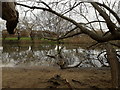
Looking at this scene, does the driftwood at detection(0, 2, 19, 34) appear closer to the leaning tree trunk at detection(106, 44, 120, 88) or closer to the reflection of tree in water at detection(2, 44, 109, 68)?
the leaning tree trunk at detection(106, 44, 120, 88)

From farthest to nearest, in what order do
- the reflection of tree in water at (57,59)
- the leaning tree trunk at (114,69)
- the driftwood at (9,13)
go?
the reflection of tree in water at (57,59) < the leaning tree trunk at (114,69) < the driftwood at (9,13)

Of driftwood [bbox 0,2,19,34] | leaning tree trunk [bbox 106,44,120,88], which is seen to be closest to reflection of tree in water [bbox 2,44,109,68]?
leaning tree trunk [bbox 106,44,120,88]

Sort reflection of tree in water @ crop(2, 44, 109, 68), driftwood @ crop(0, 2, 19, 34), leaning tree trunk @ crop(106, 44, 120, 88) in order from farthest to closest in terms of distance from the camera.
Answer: reflection of tree in water @ crop(2, 44, 109, 68) < leaning tree trunk @ crop(106, 44, 120, 88) < driftwood @ crop(0, 2, 19, 34)

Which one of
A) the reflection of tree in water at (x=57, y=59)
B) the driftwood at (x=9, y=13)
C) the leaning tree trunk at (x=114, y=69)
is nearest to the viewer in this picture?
the driftwood at (x=9, y=13)

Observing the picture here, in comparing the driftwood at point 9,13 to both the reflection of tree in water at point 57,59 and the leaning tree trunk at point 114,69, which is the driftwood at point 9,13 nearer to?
the leaning tree trunk at point 114,69

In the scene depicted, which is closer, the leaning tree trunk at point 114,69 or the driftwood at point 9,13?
the driftwood at point 9,13

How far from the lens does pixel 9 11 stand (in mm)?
1808

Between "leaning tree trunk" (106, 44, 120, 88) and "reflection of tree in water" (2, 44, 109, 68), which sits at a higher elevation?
"leaning tree trunk" (106, 44, 120, 88)

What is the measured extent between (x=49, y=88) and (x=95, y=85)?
1.57 meters

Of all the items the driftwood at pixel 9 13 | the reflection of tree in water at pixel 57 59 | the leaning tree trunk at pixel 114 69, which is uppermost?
the driftwood at pixel 9 13

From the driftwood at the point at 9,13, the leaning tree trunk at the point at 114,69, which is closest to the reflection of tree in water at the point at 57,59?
the leaning tree trunk at the point at 114,69

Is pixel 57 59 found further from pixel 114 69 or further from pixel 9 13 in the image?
pixel 9 13

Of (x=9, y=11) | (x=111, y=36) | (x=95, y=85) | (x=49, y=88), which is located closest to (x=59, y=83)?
(x=49, y=88)

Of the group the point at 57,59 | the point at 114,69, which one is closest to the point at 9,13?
the point at 114,69
